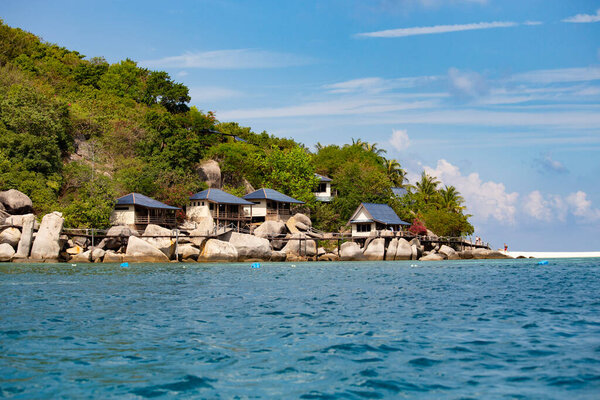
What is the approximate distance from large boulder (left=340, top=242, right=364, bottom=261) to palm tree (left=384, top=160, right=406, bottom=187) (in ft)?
97.5

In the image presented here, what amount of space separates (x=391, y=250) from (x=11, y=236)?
31.4m

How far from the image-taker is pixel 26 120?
153ft

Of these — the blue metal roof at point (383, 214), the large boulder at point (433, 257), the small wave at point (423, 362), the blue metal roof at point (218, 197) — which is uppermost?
the blue metal roof at point (218, 197)

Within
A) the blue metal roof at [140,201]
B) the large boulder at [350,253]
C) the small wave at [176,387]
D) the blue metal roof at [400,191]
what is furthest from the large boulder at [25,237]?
the blue metal roof at [400,191]

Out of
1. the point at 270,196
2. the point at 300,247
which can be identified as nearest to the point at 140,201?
the point at 270,196

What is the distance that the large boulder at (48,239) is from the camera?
38.7 meters

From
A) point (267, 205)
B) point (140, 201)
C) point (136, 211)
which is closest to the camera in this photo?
point (140, 201)

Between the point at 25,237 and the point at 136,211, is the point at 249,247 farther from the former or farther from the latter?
the point at 25,237

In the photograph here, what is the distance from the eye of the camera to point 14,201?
41.6m

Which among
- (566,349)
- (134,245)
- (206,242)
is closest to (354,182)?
(206,242)

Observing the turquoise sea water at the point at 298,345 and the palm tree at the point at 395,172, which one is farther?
the palm tree at the point at 395,172

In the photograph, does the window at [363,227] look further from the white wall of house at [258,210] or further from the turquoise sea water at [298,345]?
the turquoise sea water at [298,345]

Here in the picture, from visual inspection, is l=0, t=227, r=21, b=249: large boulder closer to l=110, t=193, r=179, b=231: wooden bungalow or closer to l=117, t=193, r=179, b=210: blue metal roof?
l=110, t=193, r=179, b=231: wooden bungalow

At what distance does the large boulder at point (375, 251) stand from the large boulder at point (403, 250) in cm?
173
